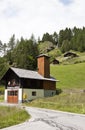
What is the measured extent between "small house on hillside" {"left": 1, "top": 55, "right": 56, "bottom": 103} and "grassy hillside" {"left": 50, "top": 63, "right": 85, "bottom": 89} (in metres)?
10.4

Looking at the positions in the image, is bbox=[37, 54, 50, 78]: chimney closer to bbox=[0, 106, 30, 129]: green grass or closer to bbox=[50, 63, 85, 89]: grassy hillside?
bbox=[50, 63, 85, 89]: grassy hillside

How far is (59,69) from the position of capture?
97500 mm

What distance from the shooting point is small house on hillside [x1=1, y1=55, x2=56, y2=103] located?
2149 inches

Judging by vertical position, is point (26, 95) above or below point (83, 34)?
below

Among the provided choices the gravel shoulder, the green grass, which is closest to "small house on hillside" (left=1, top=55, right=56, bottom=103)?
the green grass

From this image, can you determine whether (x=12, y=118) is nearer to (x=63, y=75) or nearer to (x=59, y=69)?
(x=63, y=75)

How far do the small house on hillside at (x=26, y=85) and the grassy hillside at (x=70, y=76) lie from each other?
1041cm

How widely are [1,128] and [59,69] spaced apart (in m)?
79.9

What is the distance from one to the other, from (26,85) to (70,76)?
1318 inches

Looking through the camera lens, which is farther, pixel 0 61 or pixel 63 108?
pixel 0 61

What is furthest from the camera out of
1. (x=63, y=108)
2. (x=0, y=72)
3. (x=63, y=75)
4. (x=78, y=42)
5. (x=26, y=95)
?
(x=78, y=42)

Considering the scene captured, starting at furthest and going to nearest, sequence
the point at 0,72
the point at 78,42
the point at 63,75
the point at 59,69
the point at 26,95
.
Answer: the point at 78,42 → the point at 59,69 → the point at 63,75 → the point at 0,72 → the point at 26,95

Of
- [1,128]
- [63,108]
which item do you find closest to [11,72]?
[63,108]

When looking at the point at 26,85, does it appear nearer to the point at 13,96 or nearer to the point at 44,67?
the point at 13,96
